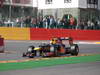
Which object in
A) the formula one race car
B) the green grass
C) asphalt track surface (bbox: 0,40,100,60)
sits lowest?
asphalt track surface (bbox: 0,40,100,60)

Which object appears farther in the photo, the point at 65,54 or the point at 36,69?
the point at 65,54

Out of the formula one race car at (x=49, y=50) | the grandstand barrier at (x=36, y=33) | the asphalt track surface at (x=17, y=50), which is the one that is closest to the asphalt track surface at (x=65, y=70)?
the formula one race car at (x=49, y=50)

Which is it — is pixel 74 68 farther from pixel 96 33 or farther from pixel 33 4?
pixel 33 4

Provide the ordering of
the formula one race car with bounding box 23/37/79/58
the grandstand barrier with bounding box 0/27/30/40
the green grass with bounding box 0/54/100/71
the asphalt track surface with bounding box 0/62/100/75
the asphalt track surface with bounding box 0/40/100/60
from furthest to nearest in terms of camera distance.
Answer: the grandstand barrier with bounding box 0/27/30/40
the asphalt track surface with bounding box 0/40/100/60
the formula one race car with bounding box 23/37/79/58
the green grass with bounding box 0/54/100/71
the asphalt track surface with bounding box 0/62/100/75

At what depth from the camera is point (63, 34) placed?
106ft

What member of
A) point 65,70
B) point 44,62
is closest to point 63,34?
point 44,62

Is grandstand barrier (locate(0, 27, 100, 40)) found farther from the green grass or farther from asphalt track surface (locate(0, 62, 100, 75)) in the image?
asphalt track surface (locate(0, 62, 100, 75))

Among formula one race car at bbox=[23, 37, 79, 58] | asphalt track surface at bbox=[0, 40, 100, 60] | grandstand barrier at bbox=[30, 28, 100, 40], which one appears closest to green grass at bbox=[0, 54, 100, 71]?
formula one race car at bbox=[23, 37, 79, 58]

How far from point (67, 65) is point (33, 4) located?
36.6 meters

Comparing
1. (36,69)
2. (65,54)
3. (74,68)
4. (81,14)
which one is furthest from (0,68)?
(81,14)

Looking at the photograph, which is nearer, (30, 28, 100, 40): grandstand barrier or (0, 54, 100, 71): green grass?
(0, 54, 100, 71): green grass

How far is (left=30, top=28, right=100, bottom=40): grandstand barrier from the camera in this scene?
31766 millimetres

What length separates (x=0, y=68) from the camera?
13.4 meters

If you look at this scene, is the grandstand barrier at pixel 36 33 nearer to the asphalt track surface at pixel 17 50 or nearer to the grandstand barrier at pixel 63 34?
the grandstand barrier at pixel 63 34
